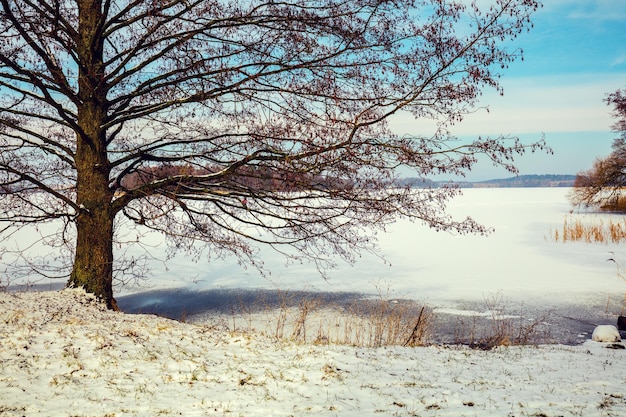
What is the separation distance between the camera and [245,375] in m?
4.87

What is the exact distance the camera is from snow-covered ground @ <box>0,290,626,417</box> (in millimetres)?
4098

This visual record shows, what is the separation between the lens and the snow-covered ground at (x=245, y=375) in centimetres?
410

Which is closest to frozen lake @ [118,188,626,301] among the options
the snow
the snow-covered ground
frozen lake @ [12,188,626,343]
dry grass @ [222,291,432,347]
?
frozen lake @ [12,188,626,343]

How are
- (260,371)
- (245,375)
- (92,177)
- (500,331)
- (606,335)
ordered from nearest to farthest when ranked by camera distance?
(245,375) → (260,371) → (92,177) → (606,335) → (500,331)

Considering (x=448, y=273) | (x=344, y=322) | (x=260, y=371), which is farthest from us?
(x=448, y=273)

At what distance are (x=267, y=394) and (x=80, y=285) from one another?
4511 millimetres

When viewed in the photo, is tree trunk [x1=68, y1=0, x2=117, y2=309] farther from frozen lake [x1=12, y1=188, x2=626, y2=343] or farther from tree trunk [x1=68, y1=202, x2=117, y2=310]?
frozen lake [x1=12, y1=188, x2=626, y2=343]

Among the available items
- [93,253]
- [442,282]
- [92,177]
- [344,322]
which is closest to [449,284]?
[442,282]

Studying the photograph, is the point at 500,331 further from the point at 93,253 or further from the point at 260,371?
the point at 93,253

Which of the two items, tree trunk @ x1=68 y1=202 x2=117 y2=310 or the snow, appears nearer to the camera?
the snow

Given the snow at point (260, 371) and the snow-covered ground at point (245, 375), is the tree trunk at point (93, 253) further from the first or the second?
the snow-covered ground at point (245, 375)

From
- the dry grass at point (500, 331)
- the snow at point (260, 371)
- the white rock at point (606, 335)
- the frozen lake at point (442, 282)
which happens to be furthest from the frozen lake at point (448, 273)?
the white rock at point (606, 335)

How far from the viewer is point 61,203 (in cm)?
753

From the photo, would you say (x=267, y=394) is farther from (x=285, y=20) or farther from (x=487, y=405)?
(x=285, y=20)
